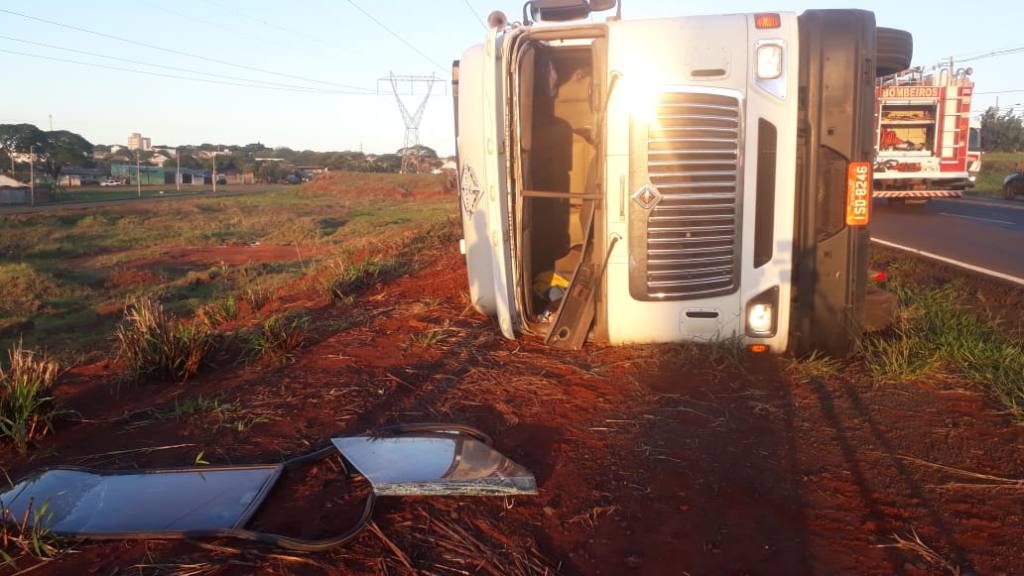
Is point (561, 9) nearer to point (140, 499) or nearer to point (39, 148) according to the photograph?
point (140, 499)

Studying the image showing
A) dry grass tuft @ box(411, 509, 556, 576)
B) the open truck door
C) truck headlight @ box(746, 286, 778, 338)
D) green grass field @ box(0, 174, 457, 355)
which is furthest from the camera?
green grass field @ box(0, 174, 457, 355)

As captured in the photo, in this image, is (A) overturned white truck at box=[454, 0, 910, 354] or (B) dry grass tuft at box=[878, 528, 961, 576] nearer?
(B) dry grass tuft at box=[878, 528, 961, 576]

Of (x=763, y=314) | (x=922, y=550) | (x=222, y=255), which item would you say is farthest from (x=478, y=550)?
(x=222, y=255)

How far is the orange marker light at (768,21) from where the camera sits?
498 cm

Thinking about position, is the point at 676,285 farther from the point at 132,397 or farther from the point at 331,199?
the point at 331,199

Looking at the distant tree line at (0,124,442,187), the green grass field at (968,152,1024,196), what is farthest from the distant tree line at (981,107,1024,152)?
the distant tree line at (0,124,442,187)

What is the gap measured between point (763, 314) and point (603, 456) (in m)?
2.08

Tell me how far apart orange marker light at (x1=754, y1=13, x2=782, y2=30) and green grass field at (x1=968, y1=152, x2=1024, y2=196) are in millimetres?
30649

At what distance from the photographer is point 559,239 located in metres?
6.90

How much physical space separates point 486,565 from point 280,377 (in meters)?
2.60

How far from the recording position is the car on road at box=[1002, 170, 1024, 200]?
2684 cm

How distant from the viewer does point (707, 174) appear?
16.8 ft

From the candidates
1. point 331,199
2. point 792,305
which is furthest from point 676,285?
point 331,199

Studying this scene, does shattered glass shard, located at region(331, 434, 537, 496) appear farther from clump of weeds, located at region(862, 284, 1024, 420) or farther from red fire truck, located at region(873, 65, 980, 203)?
red fire truck, located at region(873, 65, 980, 203)
